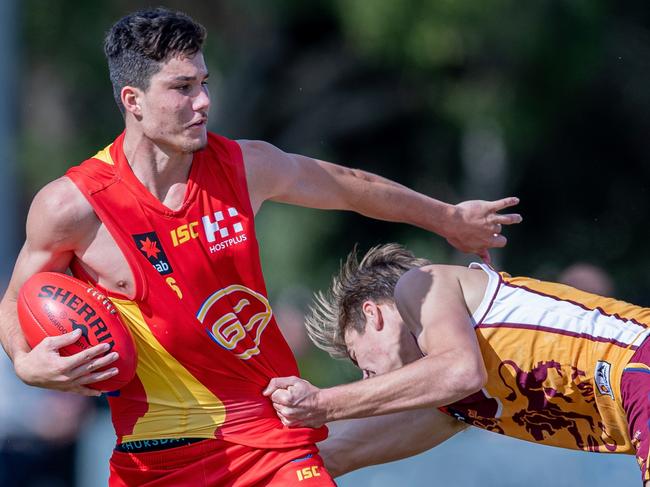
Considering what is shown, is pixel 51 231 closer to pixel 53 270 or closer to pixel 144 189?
pixel 53 270

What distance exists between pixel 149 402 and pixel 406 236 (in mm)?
9713

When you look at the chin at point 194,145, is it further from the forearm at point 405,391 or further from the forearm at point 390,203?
the forearm at point 405,391

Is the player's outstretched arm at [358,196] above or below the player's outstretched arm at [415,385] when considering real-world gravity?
above

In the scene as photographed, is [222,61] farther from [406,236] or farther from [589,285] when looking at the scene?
[589,285]

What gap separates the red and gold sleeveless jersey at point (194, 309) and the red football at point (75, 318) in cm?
17

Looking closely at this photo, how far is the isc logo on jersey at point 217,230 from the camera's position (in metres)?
4.76

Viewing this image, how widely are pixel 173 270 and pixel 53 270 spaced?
460mm

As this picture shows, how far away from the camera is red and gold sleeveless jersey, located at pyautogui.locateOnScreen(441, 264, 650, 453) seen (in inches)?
192

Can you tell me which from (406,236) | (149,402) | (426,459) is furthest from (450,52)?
(149,402)

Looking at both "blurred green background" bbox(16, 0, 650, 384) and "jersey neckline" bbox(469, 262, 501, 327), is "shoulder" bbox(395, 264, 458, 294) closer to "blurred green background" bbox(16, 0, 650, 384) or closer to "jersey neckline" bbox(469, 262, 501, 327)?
"jersey neckline" bbox(469, 262, 501, 327)

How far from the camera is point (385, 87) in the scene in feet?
50.2

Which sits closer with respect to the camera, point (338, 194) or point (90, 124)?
point (338, 194)

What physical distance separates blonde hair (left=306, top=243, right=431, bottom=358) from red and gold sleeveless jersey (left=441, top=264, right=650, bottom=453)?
1.54 ft

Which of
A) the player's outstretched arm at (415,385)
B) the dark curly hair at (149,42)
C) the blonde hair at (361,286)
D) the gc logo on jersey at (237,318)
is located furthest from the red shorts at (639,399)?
the dark curly hair at (149,42)
